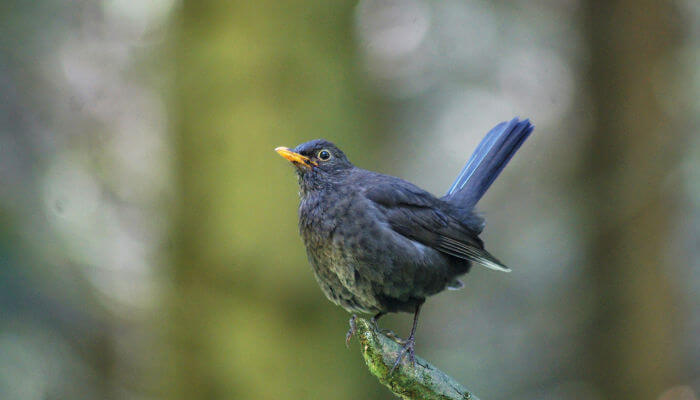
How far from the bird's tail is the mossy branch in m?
1.82

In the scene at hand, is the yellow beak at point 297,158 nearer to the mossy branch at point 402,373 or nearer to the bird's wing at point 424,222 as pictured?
the bird's wing at point 424,222

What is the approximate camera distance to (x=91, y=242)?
6.41 meters

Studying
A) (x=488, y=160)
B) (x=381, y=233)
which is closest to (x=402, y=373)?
(x=381, y=233)

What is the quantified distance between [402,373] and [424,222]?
4.38 feet

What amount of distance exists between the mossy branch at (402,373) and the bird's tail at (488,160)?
1817mm

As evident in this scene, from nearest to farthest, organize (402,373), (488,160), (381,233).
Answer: (402,373) < (381,233) < (488,160)

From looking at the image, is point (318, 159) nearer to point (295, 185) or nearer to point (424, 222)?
point (424, 222)

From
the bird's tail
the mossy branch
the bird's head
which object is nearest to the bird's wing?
the bird's head

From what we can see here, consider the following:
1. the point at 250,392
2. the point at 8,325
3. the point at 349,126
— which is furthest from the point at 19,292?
the point at 349,126

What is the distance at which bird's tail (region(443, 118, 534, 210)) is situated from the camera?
4.10m

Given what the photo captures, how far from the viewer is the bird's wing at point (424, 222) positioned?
3570 mm

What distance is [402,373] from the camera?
2533mm

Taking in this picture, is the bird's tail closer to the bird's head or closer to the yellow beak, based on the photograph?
the bird's head

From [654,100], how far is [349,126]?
12.6 ft
